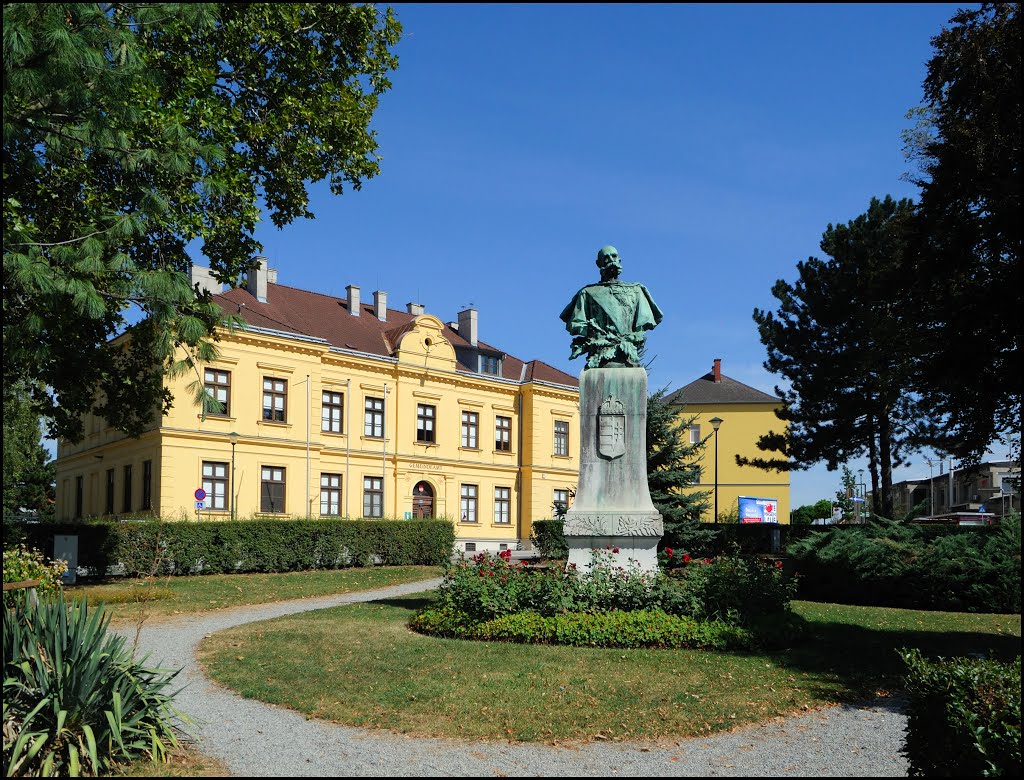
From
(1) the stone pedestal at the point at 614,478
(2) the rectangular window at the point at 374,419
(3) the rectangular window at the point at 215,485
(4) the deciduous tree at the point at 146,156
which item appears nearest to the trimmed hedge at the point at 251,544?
(4) the deciduous tree at the point at 146,156

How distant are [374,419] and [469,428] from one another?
585cm

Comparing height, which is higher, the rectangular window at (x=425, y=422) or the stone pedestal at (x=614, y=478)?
the rectangular window at (x=425, y=422)

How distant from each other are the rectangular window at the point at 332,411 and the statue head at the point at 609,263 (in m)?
27.8

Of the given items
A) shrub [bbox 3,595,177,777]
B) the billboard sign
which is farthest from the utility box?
the billboard sign

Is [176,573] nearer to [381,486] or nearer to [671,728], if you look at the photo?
[381,486]

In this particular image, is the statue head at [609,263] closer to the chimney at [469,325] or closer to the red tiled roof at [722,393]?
the chimney at [469,325]

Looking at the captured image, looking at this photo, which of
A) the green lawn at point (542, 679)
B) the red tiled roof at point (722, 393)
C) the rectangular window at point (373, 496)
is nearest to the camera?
the green lawn at point (542, 679)

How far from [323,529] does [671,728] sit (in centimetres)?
2309

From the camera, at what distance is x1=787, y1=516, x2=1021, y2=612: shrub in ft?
55.7

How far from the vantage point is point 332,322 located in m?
43.8

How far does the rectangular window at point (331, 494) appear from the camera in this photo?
134ft

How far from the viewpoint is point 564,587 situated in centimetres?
1260

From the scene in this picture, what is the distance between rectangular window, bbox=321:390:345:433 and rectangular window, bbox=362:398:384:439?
4.98 ft

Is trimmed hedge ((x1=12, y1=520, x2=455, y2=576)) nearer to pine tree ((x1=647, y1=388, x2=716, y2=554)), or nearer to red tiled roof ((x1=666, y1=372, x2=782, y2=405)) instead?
pine tree ((x1=647, y1=388, x2=716, y2=554))
